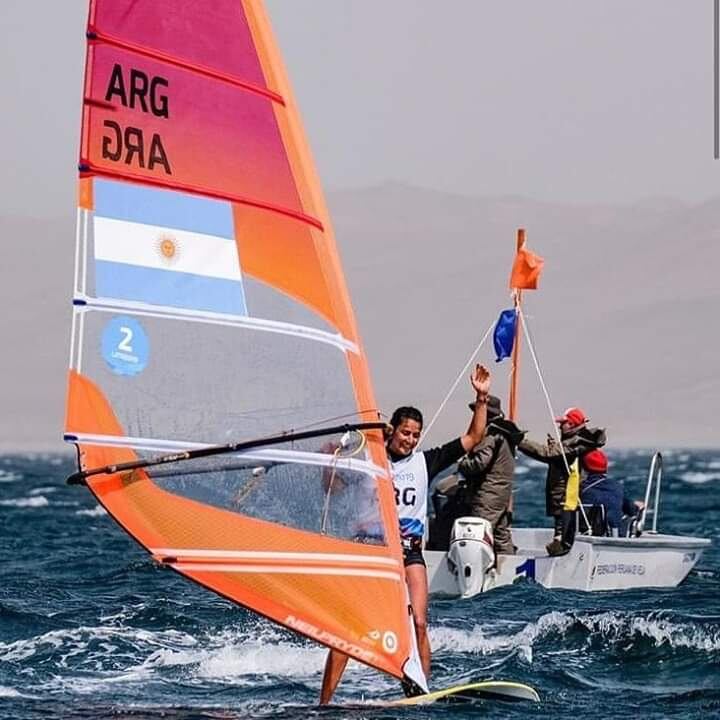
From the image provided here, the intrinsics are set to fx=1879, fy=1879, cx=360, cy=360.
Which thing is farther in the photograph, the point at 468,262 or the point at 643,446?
the point at 468,262

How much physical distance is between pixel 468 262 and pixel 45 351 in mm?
43141

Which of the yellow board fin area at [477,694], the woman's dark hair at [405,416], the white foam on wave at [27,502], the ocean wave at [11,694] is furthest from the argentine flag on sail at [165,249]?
the white foam on wave at [27,502]

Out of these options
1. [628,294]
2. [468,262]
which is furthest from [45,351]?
[628,294]

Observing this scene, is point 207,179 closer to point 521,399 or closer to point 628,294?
point 521,399

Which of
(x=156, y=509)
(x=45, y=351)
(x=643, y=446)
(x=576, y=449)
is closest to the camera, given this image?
(x=156, y=509)

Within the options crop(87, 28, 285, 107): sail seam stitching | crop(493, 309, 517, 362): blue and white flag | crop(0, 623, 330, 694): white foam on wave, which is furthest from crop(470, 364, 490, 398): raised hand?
crop(493, 309, 517, 362): blue and white flag

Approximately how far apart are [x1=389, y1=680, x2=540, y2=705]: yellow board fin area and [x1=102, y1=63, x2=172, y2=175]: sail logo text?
2997 millimetres

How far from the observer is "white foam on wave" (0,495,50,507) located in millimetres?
38438

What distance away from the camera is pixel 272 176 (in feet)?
31.1

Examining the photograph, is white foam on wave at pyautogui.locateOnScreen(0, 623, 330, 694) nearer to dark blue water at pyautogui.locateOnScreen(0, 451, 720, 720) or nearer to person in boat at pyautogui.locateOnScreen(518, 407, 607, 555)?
dark blue water at pyautogui.locateOnScreen(0, 451, 720, 720)

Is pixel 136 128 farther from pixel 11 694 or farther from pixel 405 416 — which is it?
pixel 11 694

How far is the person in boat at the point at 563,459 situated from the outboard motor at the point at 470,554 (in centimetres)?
74

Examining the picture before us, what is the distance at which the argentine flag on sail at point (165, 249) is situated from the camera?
9.12 metres

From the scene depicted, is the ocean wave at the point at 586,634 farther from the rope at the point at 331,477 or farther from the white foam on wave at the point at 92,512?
the white foam on wave at the point at 92,512
